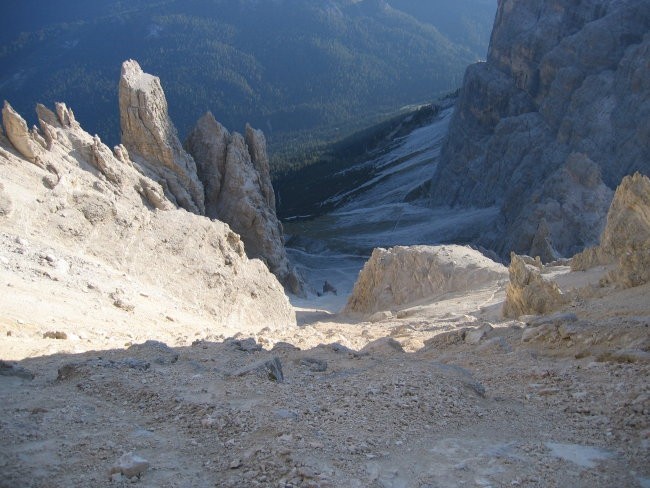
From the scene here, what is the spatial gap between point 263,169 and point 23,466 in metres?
32.5

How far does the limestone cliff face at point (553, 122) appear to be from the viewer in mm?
38062

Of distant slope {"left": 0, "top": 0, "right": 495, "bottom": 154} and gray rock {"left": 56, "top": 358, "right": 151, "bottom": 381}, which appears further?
distant slope {"left": 0, "top": 0, "right": 495, "bottom": 154}

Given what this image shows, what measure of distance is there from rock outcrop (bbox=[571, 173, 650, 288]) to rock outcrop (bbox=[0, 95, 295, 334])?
8.33 metres

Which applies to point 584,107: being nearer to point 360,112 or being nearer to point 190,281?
point 190,281

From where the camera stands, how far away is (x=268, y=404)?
652 centimetres

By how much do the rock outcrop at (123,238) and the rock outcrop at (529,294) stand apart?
6.09m

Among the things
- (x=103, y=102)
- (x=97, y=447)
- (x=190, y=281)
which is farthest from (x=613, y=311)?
(x=103, y=102)

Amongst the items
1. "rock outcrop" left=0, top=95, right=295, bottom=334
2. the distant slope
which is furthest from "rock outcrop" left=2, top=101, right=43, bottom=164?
the distant slope

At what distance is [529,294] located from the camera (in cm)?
1442

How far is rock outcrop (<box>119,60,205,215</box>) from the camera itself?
2773 cm

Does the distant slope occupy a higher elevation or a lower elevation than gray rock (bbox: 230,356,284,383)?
higher

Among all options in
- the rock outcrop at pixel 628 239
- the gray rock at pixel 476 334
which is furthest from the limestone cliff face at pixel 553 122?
the gray rock at pixel 476 334

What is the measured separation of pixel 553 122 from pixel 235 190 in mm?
25593

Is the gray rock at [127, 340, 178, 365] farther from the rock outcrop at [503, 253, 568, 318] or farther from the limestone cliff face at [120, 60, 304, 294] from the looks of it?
the limestone cliff face at [120, 60, 304, 294]
